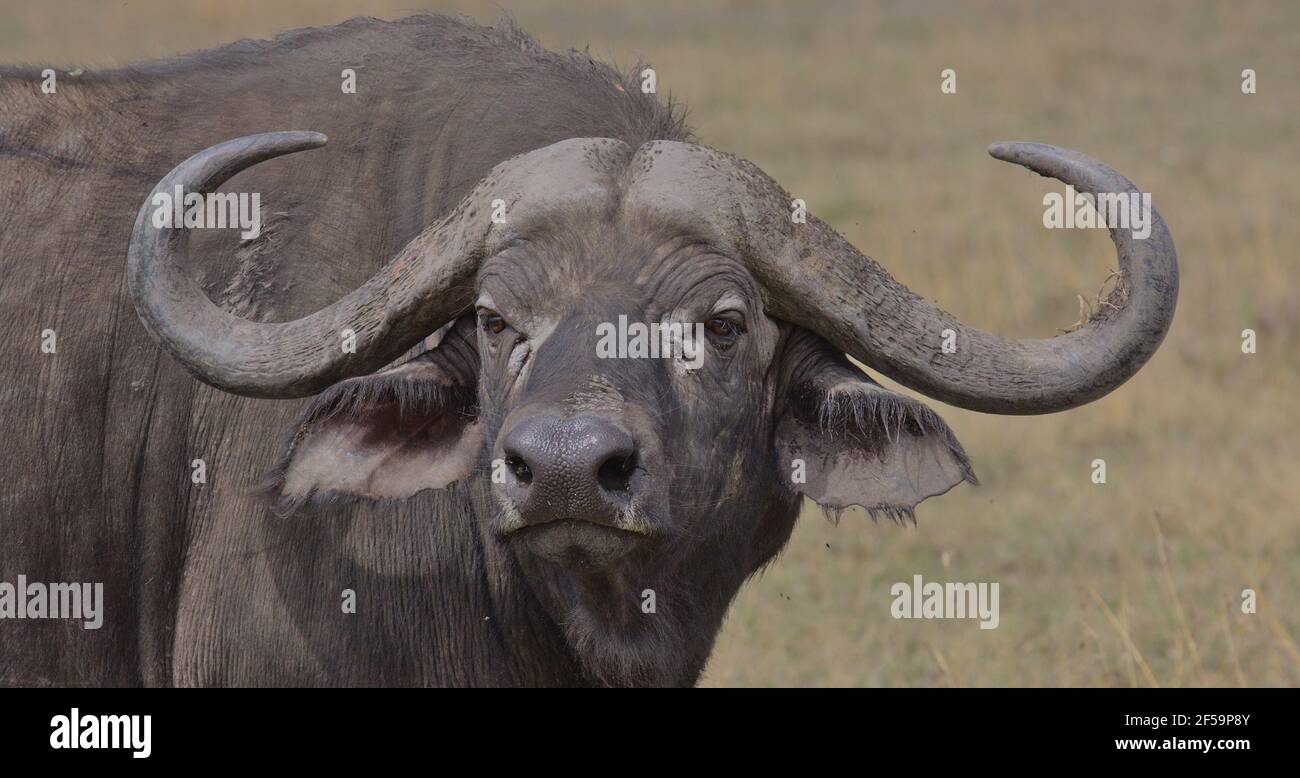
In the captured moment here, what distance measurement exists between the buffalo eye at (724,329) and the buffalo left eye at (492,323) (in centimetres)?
55

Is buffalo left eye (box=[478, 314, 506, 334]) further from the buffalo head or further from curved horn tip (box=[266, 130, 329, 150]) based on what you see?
curved horn tip (box=[266, 130, 329, 150])

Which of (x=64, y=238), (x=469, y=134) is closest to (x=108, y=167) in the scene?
(x=64, y=238)

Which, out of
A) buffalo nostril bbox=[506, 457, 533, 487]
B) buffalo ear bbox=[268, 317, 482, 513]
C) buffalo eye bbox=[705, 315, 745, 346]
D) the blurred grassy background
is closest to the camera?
buffalo nostril bbox=[506, 457, 533, 487]

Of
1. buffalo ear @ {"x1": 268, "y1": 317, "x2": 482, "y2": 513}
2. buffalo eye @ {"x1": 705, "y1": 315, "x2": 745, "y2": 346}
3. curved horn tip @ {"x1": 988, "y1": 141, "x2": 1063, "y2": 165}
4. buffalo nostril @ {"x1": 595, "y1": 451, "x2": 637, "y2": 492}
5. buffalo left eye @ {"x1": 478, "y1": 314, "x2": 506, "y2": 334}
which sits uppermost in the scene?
curved horn tip @ {"x1": 988, "y1": 141, "x2": 1063, "y2": 165}

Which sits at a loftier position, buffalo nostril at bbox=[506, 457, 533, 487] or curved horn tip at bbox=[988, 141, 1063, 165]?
curved horn tip at bbox=[988, 141, 1063, 165]

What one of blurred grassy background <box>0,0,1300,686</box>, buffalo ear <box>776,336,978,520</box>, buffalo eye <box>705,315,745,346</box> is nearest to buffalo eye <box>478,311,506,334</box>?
buffalo eye <box>705,315,745,346</box>

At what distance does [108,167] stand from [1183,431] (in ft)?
24.0

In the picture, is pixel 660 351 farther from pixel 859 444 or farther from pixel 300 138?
pixel 300 138

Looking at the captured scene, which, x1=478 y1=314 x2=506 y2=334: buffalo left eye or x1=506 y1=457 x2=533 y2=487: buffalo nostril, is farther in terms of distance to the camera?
x1=478 y1=314 x2=506 y2=334: buffalo left eye

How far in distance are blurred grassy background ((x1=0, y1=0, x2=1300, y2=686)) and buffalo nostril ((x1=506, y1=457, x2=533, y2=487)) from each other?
2.83 m

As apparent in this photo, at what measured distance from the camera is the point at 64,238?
17.7ft

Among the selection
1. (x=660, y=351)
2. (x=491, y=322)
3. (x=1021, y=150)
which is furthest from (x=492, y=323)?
(x=1021, y=150)

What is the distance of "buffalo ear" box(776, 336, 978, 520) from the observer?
4609mm

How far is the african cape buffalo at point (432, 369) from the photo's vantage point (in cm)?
444
